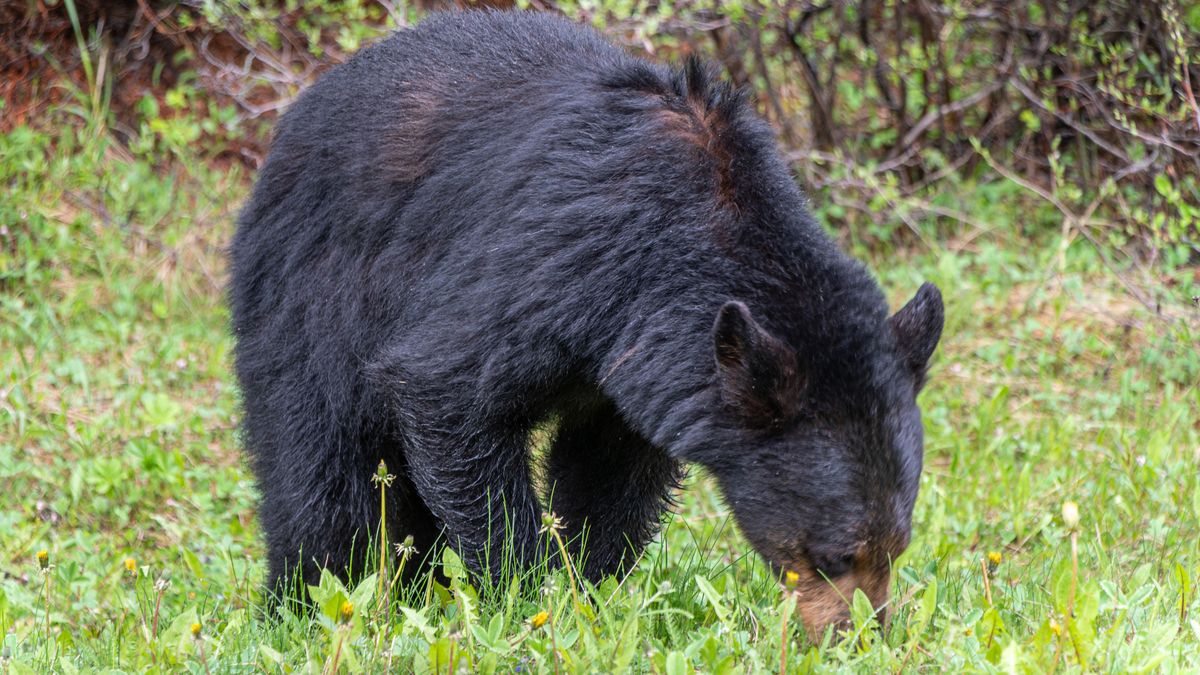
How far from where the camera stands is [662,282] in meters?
3.34

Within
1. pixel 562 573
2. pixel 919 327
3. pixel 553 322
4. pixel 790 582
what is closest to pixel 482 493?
pixel 562 573

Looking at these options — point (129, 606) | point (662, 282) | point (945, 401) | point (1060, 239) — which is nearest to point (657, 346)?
point (662, 282)

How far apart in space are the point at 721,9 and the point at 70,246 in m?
3.50

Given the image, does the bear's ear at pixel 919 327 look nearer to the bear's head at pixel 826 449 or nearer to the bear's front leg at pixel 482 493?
the bear's head at pixel 826 449

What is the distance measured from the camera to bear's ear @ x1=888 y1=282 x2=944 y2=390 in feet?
10.8

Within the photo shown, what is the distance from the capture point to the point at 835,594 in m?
3.22

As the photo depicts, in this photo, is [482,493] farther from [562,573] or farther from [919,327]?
[919,327]

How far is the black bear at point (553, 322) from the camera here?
3.17 m

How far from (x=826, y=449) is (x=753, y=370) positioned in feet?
0.84

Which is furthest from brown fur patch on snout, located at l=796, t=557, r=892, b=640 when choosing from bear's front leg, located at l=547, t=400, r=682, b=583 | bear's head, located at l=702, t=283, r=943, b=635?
bear's front leg, located at l=547, t=400, r=682, b=583

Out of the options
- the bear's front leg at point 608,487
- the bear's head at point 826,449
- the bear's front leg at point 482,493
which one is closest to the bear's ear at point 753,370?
the bear's head at point 826,449

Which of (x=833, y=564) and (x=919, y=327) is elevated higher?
(x=919, y=327)

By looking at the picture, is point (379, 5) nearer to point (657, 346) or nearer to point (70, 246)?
point (70, 246)

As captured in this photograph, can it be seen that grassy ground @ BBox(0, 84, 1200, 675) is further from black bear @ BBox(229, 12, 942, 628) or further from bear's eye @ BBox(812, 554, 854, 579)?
black bear @ BBox(229, 12, 942, 628)
